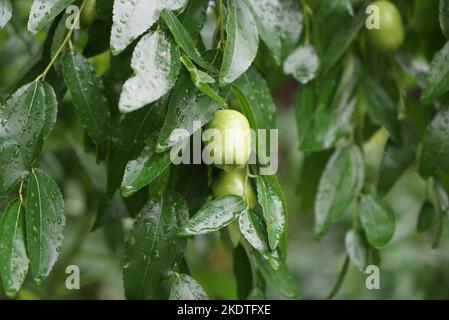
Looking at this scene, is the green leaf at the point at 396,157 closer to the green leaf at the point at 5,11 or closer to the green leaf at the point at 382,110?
the green leaf at the point at 382,110

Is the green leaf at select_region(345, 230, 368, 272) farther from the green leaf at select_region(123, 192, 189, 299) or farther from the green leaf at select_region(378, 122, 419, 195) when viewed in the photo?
the green leaf at select_region(123, 192, 189, 299)

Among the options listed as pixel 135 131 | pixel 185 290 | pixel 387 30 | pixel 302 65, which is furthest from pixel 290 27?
pixel 185 290

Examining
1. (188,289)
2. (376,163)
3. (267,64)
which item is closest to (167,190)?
(188,289)

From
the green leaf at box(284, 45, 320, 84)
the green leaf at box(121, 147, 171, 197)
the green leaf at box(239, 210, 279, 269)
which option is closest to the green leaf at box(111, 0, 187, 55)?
the green leaf at box(121, 147, 171, 197)

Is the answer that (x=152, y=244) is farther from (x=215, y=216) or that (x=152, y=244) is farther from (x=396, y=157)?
(x=396, y=157)

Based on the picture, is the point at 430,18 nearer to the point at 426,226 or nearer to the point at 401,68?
the point at 401,68
